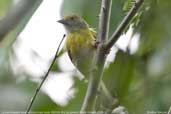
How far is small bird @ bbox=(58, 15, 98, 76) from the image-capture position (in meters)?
2.84

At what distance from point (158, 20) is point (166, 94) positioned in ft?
1.16

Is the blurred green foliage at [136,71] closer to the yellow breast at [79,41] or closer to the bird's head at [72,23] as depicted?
the yellow breast at [79,41]

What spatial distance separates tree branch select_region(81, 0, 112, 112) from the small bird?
3.06 feet

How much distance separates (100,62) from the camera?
1.73m

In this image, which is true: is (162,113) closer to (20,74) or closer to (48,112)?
(48,112)

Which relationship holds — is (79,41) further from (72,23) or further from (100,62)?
(100,62)

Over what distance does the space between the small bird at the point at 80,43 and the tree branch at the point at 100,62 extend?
933 millimetres

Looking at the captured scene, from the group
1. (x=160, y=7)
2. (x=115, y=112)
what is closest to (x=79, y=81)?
(x=115, y=112)

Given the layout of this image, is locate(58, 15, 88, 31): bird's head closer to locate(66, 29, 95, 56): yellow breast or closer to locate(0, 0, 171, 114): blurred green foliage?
locate(66, 29, 95, 56): yellow breast

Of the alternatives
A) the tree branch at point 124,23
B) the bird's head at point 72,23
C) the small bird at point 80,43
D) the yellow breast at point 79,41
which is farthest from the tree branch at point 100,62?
the bird's head at point 72,23

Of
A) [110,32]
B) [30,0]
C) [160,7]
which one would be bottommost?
[110,32]

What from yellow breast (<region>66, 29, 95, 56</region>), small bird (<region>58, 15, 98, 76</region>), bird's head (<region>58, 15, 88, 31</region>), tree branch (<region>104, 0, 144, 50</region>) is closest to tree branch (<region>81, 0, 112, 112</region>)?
tree branch (<region>104, 0, 144, 50</region>)

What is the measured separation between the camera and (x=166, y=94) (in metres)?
1.62

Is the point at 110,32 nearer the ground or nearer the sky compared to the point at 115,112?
nearer the sky
